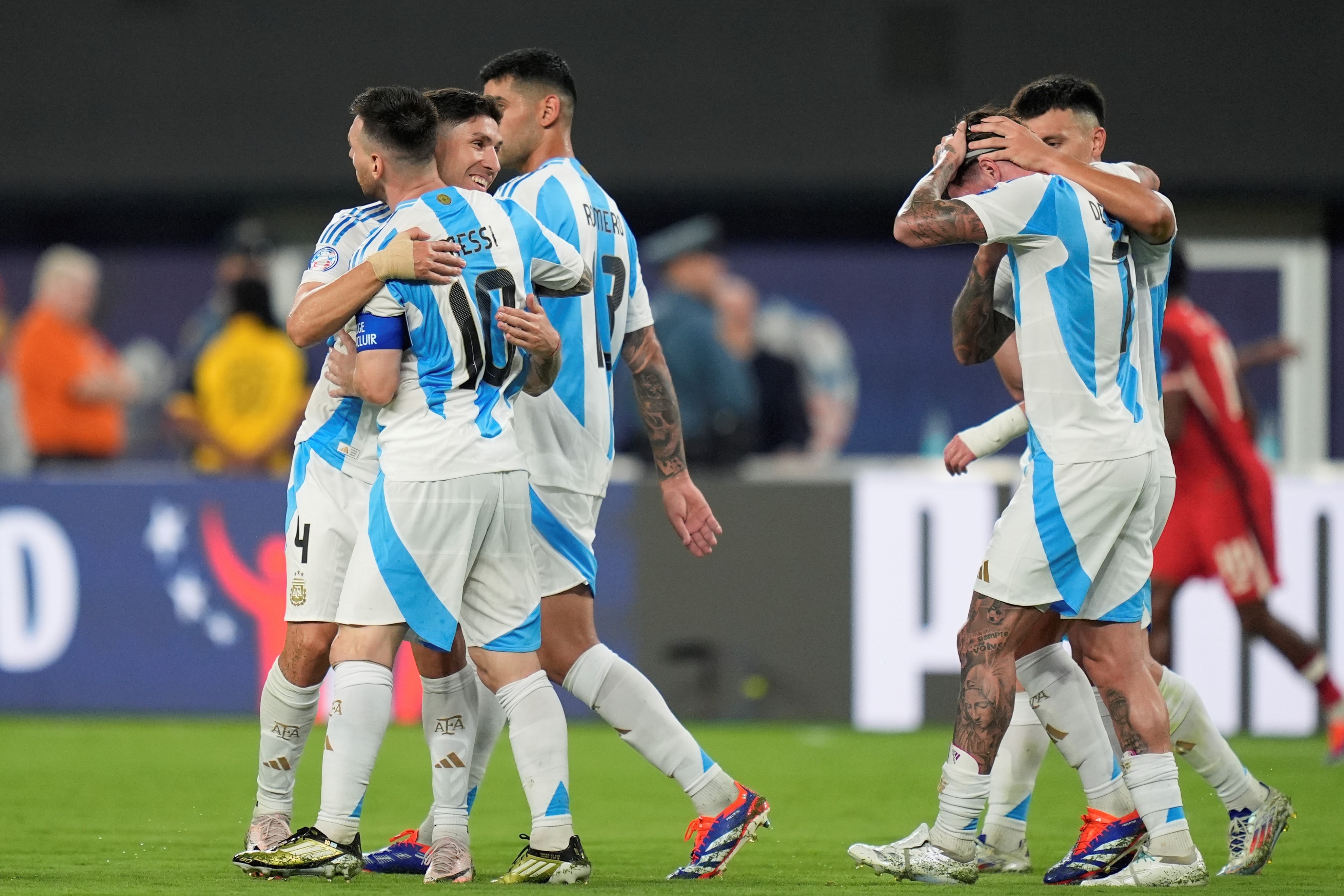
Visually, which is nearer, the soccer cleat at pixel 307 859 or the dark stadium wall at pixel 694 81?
the soccer cleat at pixel 307 859

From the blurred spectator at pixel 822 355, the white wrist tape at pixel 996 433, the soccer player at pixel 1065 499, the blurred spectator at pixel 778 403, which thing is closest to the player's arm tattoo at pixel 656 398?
the white wrist tape at pixel 996 433

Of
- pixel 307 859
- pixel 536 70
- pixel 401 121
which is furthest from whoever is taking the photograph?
pixel 536 70

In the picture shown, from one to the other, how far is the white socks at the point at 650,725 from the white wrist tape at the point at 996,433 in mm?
1148

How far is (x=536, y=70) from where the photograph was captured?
5.29m

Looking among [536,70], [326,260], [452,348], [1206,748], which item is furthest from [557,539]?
[1206,748]

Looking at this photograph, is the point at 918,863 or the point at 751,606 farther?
the point at 751,606

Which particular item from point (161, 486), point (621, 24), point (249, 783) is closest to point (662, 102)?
point (621, 24)

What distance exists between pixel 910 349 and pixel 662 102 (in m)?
3.08

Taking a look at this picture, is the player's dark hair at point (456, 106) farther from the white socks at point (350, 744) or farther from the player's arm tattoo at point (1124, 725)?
the player's arm tattoo at point (1124, 725)

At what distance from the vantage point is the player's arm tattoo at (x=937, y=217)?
4.62 meters

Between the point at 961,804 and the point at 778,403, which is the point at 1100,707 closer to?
the point at 961,804

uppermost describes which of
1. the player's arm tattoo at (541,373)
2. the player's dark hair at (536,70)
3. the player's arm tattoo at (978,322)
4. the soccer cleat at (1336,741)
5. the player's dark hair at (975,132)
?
the player's dark hair at (536,70)

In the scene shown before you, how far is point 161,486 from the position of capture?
948 cm

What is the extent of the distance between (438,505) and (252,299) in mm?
6052
